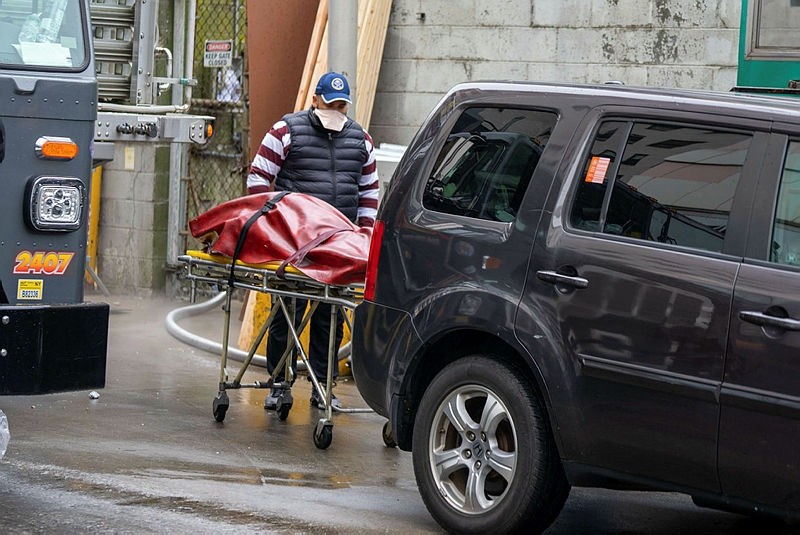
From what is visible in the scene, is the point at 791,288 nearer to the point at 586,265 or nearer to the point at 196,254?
the point at 586,265

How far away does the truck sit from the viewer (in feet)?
21.0

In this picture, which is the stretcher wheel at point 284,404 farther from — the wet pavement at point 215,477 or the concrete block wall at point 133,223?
the concrete block wall at point 133,223

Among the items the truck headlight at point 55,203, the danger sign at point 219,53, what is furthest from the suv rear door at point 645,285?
the danger sign at point 219,53

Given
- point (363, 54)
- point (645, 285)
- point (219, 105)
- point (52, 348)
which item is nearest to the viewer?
point (645, 285)

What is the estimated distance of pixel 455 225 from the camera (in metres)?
5.85

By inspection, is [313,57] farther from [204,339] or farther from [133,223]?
[133,223]

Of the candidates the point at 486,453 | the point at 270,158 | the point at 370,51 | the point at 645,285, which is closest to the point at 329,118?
the point at 270,158

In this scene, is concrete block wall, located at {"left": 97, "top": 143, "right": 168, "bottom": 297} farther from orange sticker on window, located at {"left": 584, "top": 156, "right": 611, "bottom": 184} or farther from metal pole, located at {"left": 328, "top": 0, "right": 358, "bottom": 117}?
orange sticker on window, located at {"left": 584, "top": 156, "right": 611, "bottom": 184}

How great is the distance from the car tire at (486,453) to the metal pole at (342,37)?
4050 millimetres

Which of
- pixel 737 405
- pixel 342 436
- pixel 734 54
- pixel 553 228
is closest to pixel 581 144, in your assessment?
pixel 553 228

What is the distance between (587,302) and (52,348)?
251cm

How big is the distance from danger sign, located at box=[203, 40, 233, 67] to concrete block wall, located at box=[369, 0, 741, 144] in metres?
2.25

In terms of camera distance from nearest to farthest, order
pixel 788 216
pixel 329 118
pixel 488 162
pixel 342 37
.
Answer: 1. pixel 788 216
2. pixel 488 162
3. pixel 329 118
4. pixel 342 37

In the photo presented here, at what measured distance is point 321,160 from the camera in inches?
341
